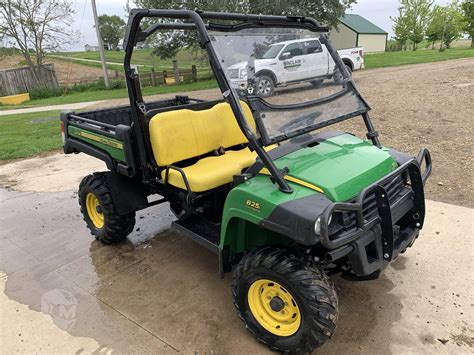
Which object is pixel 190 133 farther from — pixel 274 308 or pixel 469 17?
pixel 469 17

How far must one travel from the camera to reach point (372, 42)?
45.9 m

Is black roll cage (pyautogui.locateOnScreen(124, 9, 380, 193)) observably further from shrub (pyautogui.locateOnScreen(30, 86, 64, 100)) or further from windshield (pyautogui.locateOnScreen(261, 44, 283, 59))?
shrub (pyautogui.locateOnScreen(30, 86, 64, 100))

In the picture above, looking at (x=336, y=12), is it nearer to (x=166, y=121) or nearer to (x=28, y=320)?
(x=166, y=121)

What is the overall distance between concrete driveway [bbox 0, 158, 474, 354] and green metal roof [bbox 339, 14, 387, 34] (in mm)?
43928

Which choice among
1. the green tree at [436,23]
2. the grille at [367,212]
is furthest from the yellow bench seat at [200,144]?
the green tree at [436,23]

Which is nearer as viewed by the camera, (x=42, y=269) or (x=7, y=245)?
(x=42, y=269)

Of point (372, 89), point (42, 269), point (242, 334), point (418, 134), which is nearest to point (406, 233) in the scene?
point (242, 334)

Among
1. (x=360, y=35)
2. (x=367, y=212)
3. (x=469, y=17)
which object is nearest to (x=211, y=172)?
(x=367, y=212)

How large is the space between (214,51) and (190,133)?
1129 mm

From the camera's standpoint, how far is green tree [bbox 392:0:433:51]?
1634 inches

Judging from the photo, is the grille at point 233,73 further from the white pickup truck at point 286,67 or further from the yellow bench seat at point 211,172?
the yellow bench seat at point 211,172

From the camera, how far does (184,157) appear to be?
11.2 feet

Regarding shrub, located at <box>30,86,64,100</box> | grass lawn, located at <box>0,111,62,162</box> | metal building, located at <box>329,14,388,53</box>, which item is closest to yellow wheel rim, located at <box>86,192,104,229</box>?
grass lawn, located at <box>0,111,62,162</box>

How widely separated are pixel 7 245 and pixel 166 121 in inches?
86.8
